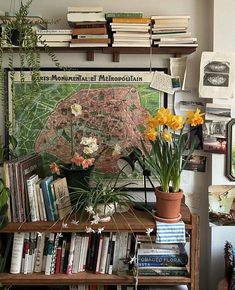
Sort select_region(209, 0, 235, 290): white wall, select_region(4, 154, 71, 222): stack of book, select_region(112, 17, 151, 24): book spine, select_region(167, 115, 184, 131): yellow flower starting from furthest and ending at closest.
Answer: select_region(209, 0, 235, 290): white wall, select_region(112, 17, 151, 24): book spine, select_region(4, 154, 71, 222): stack of book, select_region(167, 115, 184, 131): yellow flower

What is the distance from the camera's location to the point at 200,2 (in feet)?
6.26

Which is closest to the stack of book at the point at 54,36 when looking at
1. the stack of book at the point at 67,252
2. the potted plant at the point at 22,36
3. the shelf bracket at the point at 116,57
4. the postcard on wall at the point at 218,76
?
the potted plant at the point at 22,36

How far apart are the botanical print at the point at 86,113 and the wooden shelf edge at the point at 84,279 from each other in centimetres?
61

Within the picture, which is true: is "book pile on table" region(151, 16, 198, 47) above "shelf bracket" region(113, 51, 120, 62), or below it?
above

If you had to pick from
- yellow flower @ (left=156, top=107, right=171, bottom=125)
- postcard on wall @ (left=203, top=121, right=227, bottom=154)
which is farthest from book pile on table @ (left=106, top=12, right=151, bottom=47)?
postcard on wall @ (left=203, top=121, right=227, bottom=154)

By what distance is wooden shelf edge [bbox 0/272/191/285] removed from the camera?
62.5 inches

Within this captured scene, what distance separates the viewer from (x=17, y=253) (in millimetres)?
1610

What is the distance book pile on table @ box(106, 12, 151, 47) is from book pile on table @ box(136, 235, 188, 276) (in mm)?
1012

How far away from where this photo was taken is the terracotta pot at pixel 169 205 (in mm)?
1550

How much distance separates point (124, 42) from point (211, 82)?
535 mm

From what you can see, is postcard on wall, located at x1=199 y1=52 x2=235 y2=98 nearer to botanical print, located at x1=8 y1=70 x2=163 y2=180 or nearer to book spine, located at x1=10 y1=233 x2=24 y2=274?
botanical print, located at x1=8 y1=70 x2=163 y2=180

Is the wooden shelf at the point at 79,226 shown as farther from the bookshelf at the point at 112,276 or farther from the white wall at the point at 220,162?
the white wall at the point at 220,162

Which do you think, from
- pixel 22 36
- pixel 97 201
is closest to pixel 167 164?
pixel 97 201

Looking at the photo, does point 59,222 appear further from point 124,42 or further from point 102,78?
point 124,42
